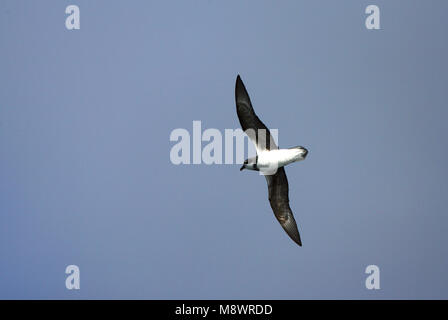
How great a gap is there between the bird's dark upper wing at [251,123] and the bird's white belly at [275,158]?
0.26 m

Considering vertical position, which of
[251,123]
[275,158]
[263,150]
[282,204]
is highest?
[251,123]

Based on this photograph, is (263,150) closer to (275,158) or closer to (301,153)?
(275,158)

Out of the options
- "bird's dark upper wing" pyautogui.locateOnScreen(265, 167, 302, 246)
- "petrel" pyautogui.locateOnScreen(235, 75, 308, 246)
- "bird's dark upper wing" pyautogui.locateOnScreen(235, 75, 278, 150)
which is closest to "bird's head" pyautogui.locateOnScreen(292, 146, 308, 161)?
"petrel" pyautogui.locateOnScreen(235, 75, 308, 246)

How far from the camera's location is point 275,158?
2252cm

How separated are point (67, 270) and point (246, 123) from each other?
939 cm

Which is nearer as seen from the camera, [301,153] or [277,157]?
[301,153]

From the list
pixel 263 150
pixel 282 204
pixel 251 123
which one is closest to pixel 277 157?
pixel 263 150

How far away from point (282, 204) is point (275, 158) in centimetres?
210

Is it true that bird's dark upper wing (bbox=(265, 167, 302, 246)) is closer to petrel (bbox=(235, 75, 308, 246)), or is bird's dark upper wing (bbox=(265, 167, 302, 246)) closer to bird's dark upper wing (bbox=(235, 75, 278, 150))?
petrel (bbox=(235, 75, 308, 246))

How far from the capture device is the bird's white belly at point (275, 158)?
22041 millimetres

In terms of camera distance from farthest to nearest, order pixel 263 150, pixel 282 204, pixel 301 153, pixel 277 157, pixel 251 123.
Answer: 1. pixel 282 204
2. pixel 263 150
3. pixel 251 123
4. pixel 277 157
5. pixel 301 153
